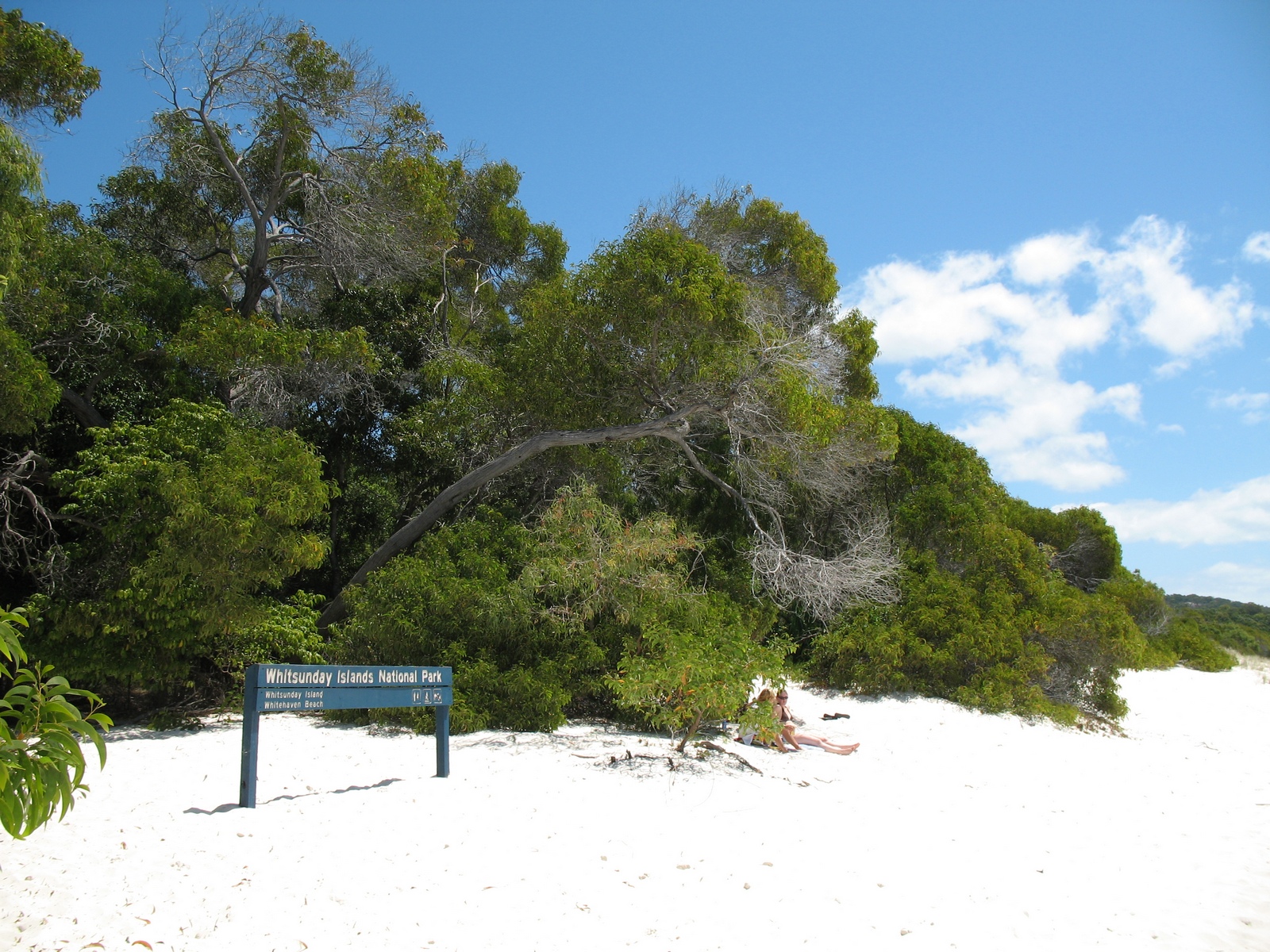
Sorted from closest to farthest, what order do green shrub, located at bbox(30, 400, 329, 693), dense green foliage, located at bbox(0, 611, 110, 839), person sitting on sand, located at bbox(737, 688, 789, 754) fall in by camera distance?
dense green foliage, located at bbox(0, 611, 110, 839)
green shrub, located at bbox(30, 400, 329, 693)
person sitting on sand, located at bbox(737, 688, 789, 754)

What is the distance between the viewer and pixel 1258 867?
6.39m

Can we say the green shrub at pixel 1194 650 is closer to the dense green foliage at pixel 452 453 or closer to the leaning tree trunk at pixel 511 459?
the dense green foliage at pixel 452 453

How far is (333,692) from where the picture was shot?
20.7 feet

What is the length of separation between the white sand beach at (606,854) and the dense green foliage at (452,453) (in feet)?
4.09

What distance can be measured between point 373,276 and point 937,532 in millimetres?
11250

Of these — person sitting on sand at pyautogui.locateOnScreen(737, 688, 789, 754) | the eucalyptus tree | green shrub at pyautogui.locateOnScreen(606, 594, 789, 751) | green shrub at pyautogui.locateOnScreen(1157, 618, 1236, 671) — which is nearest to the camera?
green shrub at pyautogui.locateOnScreen(606, 594, 789, 751)

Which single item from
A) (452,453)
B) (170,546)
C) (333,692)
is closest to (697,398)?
(452,453)

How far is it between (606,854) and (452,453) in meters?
10.4

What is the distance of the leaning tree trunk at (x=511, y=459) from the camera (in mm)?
12617

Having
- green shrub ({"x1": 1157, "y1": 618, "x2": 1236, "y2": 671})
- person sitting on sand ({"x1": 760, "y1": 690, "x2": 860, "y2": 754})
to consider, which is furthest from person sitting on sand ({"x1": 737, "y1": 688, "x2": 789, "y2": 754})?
green shrub ({"x1": 1157, "y1": 618, "x2": 1236, "y2": 671})

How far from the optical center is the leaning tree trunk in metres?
12.6

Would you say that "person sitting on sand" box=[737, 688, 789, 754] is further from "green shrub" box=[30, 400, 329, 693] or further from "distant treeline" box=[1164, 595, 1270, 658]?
"distant treeline" box=[1164, 595, 1270, 658]

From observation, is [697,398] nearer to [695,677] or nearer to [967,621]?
[967,621]

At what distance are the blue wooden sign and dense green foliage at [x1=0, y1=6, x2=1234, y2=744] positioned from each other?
168 centimetres
